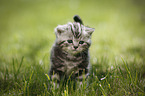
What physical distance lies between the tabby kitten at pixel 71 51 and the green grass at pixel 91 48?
199 mm

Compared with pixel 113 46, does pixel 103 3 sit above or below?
above

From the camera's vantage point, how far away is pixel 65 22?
589 cm

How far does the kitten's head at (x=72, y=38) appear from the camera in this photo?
237 cm

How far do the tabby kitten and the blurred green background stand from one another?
499 mm

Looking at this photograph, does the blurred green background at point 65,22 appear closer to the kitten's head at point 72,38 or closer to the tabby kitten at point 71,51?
the tabby kitten at point 71,51

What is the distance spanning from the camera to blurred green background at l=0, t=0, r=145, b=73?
13.8 feet

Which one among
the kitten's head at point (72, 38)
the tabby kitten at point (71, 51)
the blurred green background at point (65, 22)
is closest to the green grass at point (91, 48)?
the blurred green background at point (65, 22)

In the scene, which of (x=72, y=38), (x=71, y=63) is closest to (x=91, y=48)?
(x=71, y=63)

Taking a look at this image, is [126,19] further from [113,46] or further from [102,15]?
[113,46]

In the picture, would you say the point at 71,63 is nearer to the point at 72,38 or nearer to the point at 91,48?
the point at 72,38

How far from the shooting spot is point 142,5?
8055 mm

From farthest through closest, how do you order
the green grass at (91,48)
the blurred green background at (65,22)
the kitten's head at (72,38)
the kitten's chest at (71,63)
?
the blurred green background at (65,22) → the kitten's chest at (71,63) → the kitten's head at (72,38) → the green grass at (91,48)

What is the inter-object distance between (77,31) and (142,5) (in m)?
6.88

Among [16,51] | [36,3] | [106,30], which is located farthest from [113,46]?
[36,3]
